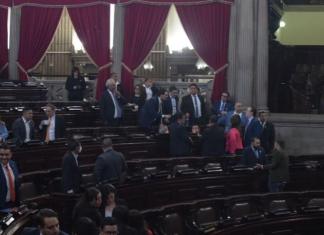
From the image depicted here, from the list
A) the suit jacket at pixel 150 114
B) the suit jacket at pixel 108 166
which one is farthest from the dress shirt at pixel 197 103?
the suit jacket at pixel 108 166

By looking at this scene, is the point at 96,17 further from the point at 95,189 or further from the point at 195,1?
the point at 95,189

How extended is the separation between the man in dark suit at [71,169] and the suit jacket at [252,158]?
10.7 ft

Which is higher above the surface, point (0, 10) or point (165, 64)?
point (0, 10)

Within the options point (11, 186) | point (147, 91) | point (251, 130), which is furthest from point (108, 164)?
point (147, 91)

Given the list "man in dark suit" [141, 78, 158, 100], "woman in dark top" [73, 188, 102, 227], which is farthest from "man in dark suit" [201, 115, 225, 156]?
"woman in dark top" [73, 188, 102, 227]

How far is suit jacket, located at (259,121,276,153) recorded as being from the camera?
1202 centimetres

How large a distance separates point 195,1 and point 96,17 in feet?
7.86

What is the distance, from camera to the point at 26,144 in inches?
411

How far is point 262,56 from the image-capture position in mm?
15117

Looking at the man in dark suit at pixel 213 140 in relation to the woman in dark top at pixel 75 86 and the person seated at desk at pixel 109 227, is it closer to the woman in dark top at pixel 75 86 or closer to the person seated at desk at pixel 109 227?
the woman in dark top at pixel 75 86

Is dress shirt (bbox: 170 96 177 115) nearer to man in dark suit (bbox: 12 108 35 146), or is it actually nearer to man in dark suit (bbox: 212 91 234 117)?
man in dark suit (bbox: 212 91 234 117)

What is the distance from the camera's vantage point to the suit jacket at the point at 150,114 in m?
12.8

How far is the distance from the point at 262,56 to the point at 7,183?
8.90 metres

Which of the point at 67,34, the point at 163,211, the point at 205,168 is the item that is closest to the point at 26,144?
the point at 205,168
